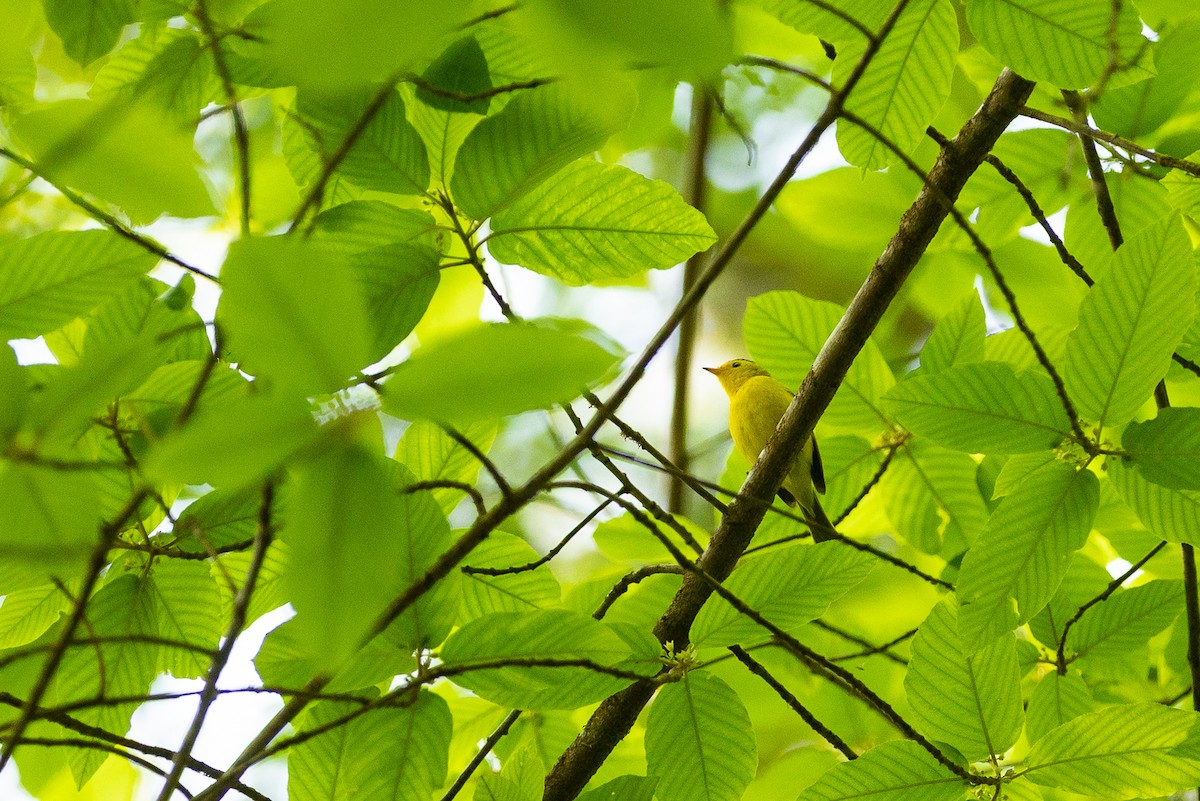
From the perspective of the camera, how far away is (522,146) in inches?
46.5

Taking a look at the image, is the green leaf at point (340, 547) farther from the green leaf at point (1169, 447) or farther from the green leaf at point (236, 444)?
the green leaf at point (1169, 447)

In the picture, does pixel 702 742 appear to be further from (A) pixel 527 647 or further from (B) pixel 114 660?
(B) pixel 114 660

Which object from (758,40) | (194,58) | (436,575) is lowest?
(436,575)

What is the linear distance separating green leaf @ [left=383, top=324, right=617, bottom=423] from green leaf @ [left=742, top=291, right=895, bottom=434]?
4.64 ft

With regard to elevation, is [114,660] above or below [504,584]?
below

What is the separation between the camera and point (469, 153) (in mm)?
1206

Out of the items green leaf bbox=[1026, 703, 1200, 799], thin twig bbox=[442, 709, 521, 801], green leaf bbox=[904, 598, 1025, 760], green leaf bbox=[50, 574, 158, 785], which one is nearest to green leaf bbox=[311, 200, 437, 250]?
green leaf bbox=[50, 574, 158, 785]

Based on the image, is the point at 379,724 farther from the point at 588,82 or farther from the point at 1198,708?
the point at 1198,708

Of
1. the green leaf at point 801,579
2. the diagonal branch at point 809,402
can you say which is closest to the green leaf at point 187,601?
the diagonal branch at point 809,402

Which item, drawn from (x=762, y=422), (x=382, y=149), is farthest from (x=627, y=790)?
(x=762, y=422)

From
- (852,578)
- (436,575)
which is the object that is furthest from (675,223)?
(436,575)

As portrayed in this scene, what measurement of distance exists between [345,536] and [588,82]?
260mm

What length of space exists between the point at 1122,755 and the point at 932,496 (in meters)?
0.75

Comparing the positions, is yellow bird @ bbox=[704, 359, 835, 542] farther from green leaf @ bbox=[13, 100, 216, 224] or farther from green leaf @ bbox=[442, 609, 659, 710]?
green leaf @ bbox=[13, 100, 216, 224]
